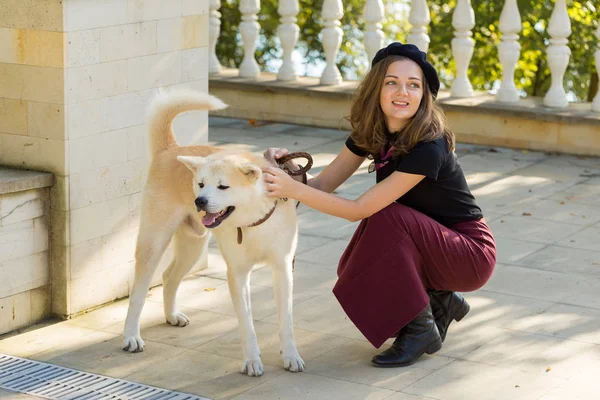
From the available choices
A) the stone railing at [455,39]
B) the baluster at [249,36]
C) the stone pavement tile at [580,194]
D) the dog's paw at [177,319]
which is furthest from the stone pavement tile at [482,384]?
the baluster at [249,36]

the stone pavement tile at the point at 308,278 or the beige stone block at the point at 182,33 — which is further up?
the beige stone block at the point at 182,33

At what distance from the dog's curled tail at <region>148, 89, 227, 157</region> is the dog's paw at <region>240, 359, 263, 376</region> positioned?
107 centimetres

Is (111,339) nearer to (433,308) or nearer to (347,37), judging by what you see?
(433,308)

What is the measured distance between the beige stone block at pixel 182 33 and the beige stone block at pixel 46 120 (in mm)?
733

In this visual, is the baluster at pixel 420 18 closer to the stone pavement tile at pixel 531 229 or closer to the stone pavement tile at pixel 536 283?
the stone pavement tile at pixel 531 229

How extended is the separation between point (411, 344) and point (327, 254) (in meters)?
1.65

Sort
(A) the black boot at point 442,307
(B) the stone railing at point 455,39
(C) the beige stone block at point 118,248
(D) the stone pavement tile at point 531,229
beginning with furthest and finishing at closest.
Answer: (B) the stone railing at point 455,39
(D) the stone pavement tile at point 531,229
(C) the beige stone block at point 118,248
(A) the black boot at point 442,307

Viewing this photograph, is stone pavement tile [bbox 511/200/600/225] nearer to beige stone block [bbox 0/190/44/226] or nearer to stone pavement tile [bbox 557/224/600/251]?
stone pavement tile [bbox 557/224/600/251]

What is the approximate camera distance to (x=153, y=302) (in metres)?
5.61

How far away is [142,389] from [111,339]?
653mm

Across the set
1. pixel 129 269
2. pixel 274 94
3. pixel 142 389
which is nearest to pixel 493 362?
pixel 142 389

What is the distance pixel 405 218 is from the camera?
469 cm

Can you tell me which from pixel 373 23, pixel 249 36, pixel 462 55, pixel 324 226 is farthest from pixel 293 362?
pixel 249 36

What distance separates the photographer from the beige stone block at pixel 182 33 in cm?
560
